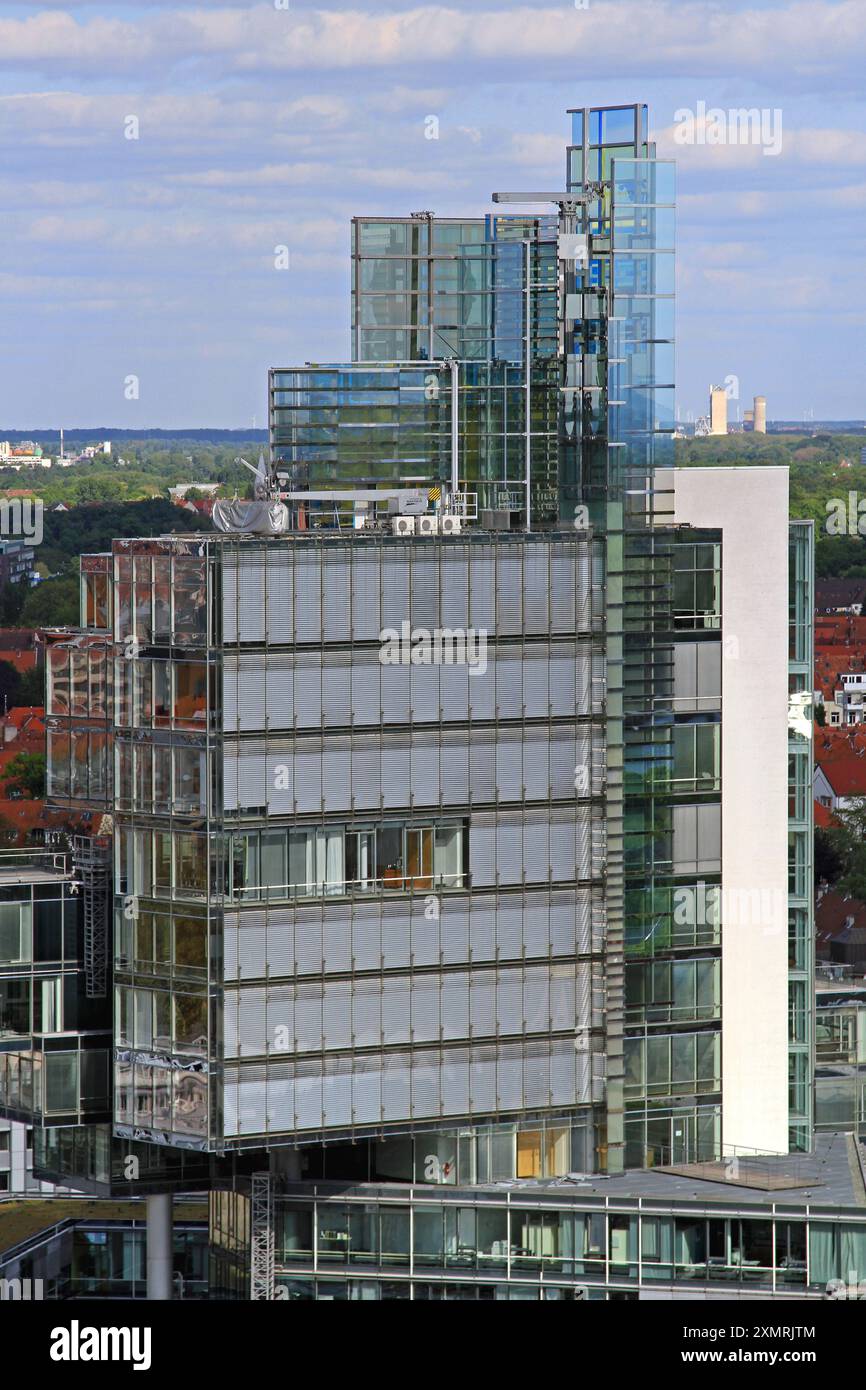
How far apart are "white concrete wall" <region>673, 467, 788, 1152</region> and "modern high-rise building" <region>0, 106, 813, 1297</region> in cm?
9

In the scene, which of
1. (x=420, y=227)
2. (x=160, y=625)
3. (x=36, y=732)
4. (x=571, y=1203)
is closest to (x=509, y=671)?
(x=160, y=625)

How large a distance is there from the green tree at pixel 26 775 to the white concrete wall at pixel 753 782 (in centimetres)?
10992

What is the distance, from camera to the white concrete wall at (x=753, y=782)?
62.1 meters

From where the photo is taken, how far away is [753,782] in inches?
2461

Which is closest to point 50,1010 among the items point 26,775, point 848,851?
point 848,851

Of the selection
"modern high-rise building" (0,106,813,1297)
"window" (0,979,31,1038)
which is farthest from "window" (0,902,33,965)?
"modern high-rise building" (0,106,813,1297)

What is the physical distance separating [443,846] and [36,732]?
13704 centimetres

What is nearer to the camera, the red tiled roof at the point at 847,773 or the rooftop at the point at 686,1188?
the rooftop at the point at 686,1188

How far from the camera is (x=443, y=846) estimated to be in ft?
182

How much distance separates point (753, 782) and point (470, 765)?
9626mm

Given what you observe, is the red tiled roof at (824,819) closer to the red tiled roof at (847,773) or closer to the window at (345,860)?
the red tiled roof at (847,773)

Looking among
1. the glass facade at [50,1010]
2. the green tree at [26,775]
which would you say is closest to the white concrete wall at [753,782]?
the glass facade at [50,1010]

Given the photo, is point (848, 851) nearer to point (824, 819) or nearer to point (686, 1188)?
point (824, 819)

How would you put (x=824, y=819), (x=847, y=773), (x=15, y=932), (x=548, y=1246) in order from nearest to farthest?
(x=548, y=1246)
(x=15, y=932)
(x=824, y=819)
(x=847, y=773)
